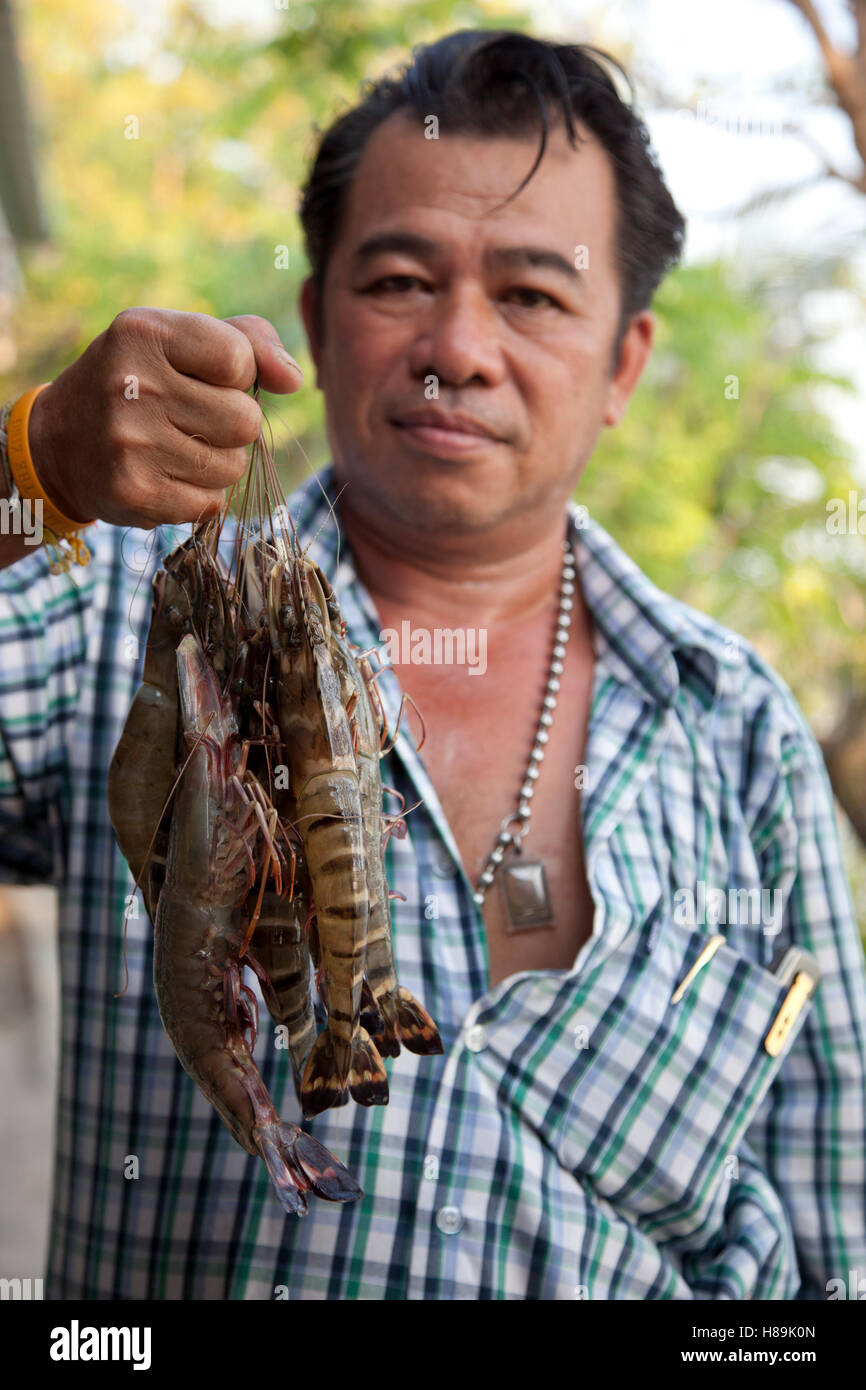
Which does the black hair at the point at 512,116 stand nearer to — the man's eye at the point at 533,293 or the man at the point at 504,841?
A: the man at the point at 504,841

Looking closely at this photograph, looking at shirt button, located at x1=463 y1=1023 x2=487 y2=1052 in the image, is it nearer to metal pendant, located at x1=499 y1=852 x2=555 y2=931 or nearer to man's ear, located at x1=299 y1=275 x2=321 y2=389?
metal pendant, located at x1=499 y1=852 x2=555 y2=931

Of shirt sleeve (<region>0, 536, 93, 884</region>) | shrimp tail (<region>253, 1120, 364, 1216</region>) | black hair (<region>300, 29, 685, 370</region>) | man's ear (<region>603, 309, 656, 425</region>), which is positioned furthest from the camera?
man's ear (<region>603, 309, 656, 425</region>)

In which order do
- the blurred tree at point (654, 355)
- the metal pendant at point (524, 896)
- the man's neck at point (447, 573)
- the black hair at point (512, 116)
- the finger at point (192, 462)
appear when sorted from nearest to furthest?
the finger at point (192, 462), the metal pendant at point (524, 896), the black hair at point (512, 116), the man's neck at point (447, 573), the blurred tree at point (654, 355)

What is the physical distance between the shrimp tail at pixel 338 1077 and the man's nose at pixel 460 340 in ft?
4.16

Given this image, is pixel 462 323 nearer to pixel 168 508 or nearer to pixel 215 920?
pixel 168 508

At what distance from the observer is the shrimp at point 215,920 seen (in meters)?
1.22

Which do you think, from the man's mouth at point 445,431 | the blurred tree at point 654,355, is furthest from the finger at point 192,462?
the blurred tree at point 654,355

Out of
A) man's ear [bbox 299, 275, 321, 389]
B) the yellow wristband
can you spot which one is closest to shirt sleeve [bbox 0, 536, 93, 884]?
the yellow wristband

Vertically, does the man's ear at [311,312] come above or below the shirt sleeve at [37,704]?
above

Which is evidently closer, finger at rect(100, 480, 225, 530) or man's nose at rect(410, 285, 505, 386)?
finger at rect(100, 480, 225, 530)

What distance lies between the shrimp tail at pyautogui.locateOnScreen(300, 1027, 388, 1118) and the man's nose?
127 centimetres

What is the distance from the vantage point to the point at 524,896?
85.1 inches

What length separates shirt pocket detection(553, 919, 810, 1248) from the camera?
6.84 feet
